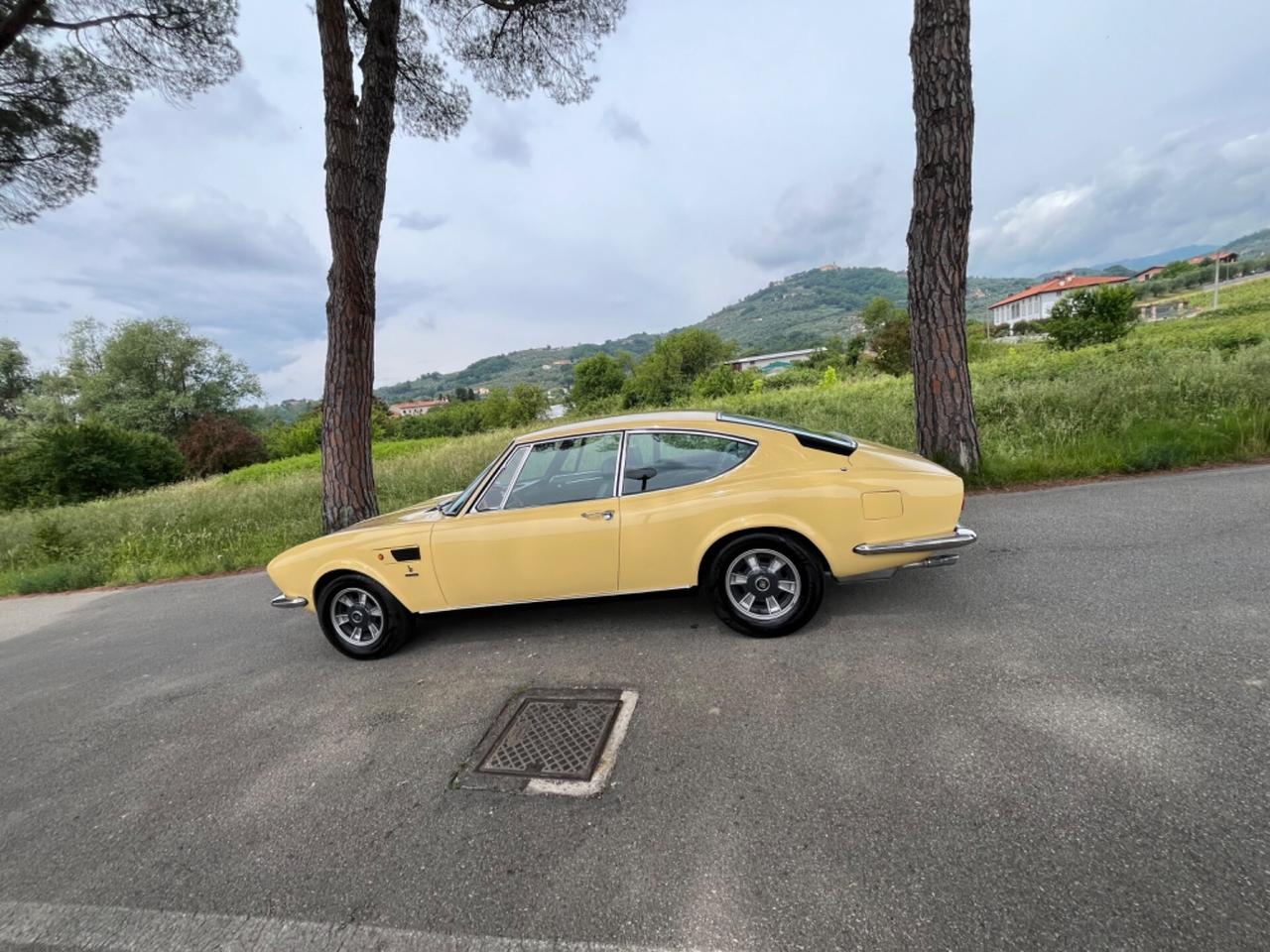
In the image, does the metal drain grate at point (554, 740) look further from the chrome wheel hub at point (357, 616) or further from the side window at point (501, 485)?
the chrome wheel hub at point (357, 616)

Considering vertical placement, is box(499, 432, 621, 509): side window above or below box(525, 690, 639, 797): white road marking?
above

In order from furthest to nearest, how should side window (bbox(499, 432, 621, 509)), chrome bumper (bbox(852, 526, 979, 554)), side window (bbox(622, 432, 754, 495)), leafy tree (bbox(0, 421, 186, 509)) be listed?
leafy tree (bbox(0, 421, 186, 509)), side window (bbox(499, 432, 621, 509)), side window (bbox(622, 432, 754, 495)), chrome bumper (bbox(852, 526, 979, 554))

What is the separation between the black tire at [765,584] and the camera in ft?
10.8

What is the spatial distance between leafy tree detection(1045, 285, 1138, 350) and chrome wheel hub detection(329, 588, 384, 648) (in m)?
43.2

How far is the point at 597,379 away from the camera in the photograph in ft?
287

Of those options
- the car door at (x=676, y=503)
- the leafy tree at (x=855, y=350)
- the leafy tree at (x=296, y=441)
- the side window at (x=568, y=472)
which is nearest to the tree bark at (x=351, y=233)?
the side window at (x=568, y=472)

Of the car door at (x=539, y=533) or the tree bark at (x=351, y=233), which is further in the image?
the tree bark at (x=351, y=233)

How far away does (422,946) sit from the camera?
5.64ft

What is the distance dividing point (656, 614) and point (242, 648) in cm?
341

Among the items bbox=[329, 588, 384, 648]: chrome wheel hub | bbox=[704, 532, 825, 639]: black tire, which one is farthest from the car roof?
bbox=[329, 588, 384, 648]: chrome wheel hub

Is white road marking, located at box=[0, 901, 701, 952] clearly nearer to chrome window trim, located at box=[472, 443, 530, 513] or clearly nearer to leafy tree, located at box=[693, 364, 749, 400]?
chrome window trim, located at box=[472, 443, 530, 513]

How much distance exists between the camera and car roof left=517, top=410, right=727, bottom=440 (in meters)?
3.70

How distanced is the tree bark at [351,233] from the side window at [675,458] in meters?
4.79

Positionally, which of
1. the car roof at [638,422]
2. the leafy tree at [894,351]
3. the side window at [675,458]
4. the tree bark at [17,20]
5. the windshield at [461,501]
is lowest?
the windshield at [461,501]
